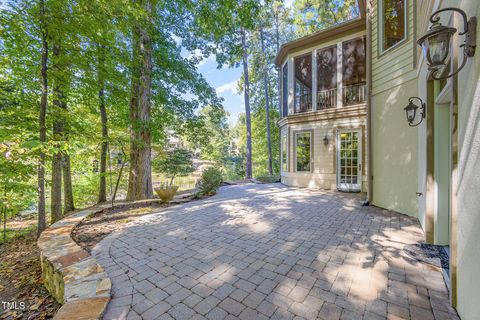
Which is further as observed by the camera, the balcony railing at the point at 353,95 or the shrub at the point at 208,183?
the balcony railing at the point at 353,95

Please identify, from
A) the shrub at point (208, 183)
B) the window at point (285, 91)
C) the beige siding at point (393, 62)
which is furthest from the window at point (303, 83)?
the shrub at point (208, 183)

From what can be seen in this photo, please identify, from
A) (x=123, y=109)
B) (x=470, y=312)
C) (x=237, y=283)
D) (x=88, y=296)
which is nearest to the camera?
(x=470, y=312)

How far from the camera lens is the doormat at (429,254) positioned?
8.39 feet

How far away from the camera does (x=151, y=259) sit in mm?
2721

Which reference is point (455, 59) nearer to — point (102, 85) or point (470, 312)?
point (470, 312)

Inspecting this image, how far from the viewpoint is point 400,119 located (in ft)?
15.0

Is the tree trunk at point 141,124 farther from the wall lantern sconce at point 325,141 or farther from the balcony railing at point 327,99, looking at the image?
the balcony railing at point 327,99

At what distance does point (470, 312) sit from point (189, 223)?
3736 mm

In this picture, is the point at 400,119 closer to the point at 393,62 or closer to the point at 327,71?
the point at 393,62

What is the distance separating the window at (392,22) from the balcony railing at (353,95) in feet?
8.82

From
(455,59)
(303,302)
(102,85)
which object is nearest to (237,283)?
(303,302)

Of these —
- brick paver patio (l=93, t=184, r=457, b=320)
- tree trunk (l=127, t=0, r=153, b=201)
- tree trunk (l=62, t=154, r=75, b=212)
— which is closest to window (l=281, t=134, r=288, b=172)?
brick paver patio (l=93, t=184, r=457, b=320)

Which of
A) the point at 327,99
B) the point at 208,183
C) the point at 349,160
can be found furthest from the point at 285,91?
the point at 208,183

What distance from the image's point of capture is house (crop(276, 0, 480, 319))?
65.1 inches
